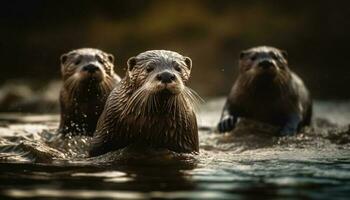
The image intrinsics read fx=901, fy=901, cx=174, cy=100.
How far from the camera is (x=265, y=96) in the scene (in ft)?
28.5

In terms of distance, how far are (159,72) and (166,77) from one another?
18cm

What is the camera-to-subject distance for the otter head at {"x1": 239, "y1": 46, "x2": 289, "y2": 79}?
326 inches

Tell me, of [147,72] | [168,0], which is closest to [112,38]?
[168,0]

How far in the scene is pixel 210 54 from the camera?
1688 centimetres

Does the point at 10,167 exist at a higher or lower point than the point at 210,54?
lower

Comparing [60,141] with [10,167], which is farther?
[60,141]

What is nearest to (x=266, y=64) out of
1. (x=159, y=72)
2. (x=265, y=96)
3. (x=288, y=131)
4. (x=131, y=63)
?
(x=265, y=96)

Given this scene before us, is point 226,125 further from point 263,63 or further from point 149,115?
point 149,115

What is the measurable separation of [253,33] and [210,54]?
0.91 m

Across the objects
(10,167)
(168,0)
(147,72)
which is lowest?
(10,167)

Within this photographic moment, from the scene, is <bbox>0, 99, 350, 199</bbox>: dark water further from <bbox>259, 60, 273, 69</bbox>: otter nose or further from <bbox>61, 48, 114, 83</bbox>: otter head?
<bbox>259, 60, 273, 69</bbox>: otter nose

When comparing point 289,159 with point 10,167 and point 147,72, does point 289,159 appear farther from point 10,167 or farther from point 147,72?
point 10,167

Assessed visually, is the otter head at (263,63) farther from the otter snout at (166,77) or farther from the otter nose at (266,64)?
the otter snout at (166,77)

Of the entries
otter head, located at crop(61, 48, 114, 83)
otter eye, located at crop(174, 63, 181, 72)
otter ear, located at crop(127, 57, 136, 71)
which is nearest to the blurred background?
otter head, located at crop(61, 48, 114, 83)
